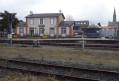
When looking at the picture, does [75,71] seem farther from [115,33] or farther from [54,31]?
[54,31]

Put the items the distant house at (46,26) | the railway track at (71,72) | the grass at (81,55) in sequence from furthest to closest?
the distant house at (46,26) → the grass at (81,55) → the railway track at (71,72)

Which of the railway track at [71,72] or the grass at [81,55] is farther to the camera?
the grass at [81,55]

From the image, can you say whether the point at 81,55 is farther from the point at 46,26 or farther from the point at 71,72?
the point at 46,26

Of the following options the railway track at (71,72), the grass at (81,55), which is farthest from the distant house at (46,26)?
the railway track at (71,72)

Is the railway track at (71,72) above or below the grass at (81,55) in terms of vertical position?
below

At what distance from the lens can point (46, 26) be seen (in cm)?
5116

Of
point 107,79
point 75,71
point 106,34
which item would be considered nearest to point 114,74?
point 107,79

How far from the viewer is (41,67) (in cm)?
962

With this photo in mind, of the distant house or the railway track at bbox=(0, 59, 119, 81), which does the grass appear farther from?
the distant house

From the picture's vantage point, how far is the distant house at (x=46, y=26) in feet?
161

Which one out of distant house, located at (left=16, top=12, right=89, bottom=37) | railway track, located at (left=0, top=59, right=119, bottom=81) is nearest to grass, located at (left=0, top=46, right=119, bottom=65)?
railway track, located at (left=0, top=59, right=119, bottom=81)

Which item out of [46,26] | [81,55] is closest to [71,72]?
[81,55]

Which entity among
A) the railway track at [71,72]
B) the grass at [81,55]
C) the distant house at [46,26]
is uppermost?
the distant house at [46,26]

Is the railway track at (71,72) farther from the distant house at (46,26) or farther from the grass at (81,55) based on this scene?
the distant house at (46,26)
